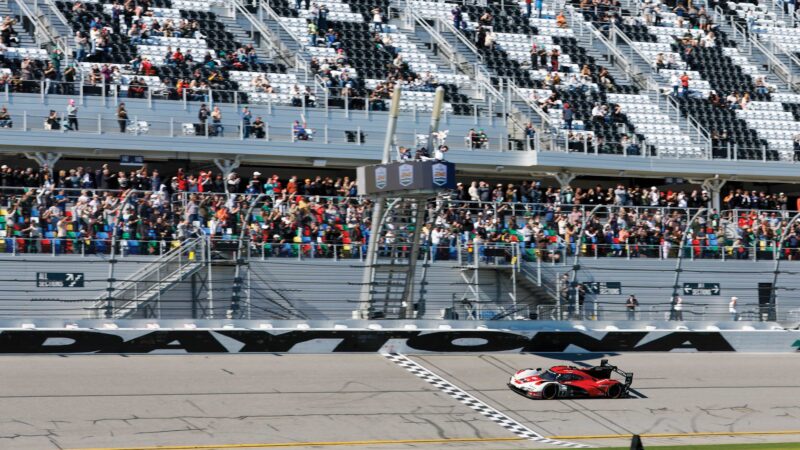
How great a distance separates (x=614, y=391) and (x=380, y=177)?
6.45 metres

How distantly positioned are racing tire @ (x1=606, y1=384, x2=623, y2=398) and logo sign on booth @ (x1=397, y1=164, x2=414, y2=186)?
5725 mm

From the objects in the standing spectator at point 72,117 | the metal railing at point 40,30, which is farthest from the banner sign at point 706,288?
the metal railing at point 40,30

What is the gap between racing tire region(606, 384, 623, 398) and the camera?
27266 mm

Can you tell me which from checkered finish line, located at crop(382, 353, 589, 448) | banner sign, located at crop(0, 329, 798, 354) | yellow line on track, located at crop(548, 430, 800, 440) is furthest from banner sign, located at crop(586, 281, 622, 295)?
yellow line on track, located at crop(548, 430, 800, 440)

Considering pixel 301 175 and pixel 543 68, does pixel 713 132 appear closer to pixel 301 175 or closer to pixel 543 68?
pixel 543 68

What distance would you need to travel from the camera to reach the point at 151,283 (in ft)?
93.1

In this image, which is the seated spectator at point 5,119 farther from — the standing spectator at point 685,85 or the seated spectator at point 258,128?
the standing spectator at point 685,85

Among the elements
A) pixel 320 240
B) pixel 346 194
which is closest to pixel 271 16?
pixel 346 194

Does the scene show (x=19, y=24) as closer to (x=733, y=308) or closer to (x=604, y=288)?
(x=604, y=288)

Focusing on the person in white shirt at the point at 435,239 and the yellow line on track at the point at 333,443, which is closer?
the yellow line on track at the point at 333,443

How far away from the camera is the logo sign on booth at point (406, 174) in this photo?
2841 cm

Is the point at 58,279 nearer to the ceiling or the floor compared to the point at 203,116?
nearer to the floor

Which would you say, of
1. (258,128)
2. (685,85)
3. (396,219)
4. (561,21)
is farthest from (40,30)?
(685,85)

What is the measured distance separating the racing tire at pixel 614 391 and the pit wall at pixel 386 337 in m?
3.08
